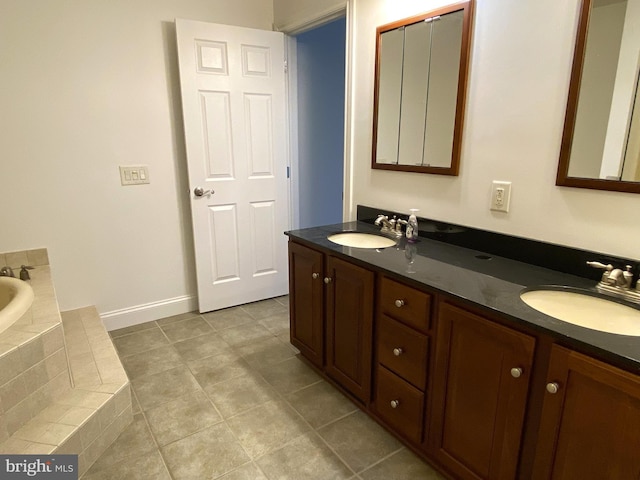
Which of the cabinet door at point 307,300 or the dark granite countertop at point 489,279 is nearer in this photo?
the dark granite countertop at point 489,279

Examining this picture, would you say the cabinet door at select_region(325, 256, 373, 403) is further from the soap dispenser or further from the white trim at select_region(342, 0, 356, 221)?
the white trim at select_region(342, 0, 356, 221)

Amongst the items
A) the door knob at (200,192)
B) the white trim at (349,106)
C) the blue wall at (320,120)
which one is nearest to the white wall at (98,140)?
the door knob at (200,192)

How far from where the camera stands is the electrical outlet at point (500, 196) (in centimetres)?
165

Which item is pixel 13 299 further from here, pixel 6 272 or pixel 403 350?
pixel 403 350

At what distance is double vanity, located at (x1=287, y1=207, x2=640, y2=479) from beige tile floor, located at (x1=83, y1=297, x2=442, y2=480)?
0.45 feet

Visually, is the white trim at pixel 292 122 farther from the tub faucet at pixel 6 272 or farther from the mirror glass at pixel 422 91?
the tub faucet at pixel 6 272

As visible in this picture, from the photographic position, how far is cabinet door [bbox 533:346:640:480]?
94 centimetres

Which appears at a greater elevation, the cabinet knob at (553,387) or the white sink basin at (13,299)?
the cabinet knob at (553,387)

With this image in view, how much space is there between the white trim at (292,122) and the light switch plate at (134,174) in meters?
1.07

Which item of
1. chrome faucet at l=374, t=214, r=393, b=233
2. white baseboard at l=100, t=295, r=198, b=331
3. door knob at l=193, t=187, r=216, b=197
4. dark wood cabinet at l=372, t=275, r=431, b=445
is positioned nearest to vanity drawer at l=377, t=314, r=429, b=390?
dark wood cabinet at l=372, t=275, r=431, b=445

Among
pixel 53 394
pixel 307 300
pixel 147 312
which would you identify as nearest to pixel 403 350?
pixel 307 300

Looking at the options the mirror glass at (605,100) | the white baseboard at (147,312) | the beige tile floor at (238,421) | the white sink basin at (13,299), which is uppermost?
the mirror glass at (605,100)

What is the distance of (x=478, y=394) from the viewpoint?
4.23 ft

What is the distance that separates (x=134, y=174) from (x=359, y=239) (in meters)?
1.57
